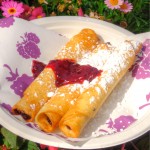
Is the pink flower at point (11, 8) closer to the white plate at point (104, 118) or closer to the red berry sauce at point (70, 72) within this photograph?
the white plate at point (104, 118)

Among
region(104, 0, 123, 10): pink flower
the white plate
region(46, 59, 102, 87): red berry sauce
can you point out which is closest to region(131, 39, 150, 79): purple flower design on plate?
the white plate

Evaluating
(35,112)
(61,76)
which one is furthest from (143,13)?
(35,112)

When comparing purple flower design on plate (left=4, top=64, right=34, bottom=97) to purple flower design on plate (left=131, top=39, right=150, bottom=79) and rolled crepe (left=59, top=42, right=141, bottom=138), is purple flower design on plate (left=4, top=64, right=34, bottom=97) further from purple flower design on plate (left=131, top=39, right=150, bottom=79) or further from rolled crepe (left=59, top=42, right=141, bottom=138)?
purple flower design on plate (left=131, top=39, right=150, bottom=79)

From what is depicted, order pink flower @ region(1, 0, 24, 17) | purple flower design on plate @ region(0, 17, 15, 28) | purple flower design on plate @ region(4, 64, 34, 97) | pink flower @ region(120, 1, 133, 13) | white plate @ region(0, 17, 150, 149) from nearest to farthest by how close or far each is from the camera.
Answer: white plate @ region(0, 17, 150, 149) → purple flower design on plate @ region(4, 64, 34, 97) → purple flower design on plate @ region(0, 17, 15, 28) → pink flower @ region(1, 0, 24, 17) → pink flower @ region(120, 1, 133, 13)

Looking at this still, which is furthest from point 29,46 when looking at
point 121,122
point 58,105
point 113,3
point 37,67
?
point 113,3

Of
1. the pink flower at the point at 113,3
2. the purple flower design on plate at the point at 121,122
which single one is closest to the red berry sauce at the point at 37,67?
the purple flower design on plate at the point at 121,122

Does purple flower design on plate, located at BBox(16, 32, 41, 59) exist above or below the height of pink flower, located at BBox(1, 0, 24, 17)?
above
